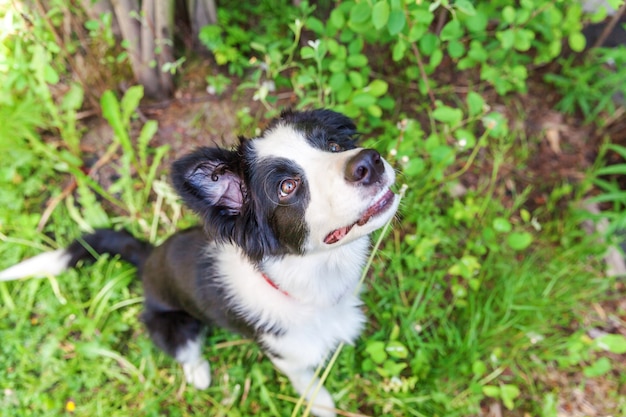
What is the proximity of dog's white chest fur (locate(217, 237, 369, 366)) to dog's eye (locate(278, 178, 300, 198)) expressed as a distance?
0.34 metres

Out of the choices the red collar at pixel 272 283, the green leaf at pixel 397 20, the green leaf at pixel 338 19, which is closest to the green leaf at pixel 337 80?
the green leaf at pixel 338 19

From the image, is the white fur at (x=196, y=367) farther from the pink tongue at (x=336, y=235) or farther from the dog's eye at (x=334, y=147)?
the dog's eye at (x=334, y=147)

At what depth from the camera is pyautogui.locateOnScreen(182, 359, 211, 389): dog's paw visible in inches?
111

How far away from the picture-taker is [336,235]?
6.12 feet

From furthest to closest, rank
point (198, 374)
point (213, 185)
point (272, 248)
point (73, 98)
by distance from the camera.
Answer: point (73, 98)
point (198, 374)
point (272, 248)
point (213, 185)

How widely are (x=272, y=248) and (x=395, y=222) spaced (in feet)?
2.81

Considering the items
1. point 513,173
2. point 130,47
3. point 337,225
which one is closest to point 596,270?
point 513,173

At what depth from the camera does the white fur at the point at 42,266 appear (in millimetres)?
2838

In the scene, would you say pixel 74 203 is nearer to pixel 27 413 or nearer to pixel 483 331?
pixel 27 413

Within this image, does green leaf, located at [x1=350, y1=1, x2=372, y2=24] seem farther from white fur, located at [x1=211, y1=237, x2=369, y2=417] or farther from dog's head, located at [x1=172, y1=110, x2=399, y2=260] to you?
white fur, located at [x1=211, y1=237, x2=369, y2=417]

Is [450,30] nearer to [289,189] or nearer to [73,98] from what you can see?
[289,189]

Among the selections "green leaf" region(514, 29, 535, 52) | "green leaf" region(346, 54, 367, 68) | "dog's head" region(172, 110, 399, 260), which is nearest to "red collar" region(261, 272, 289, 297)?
"dog's head" region(172, 110, 399, 260)

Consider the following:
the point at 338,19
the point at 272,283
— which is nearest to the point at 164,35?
the point at 338,19

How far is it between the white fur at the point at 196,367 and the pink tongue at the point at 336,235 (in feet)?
4.57
